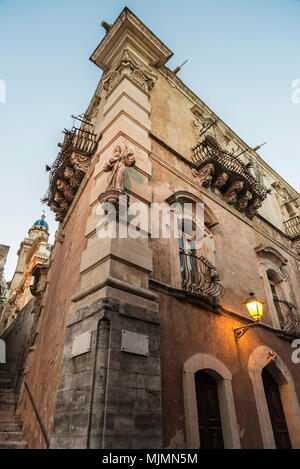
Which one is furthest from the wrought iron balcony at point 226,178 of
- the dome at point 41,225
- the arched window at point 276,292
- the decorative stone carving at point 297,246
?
the dome at point 41,225

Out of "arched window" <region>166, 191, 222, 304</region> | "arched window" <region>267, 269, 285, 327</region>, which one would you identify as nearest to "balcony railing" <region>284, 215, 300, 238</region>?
"arched window" <region>267, 269, 285, 327</region>

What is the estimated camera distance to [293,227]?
15141 mm

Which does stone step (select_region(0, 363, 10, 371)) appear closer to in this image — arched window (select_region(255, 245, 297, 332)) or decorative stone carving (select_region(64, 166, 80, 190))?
decorative stone carving (select_region(64, 166, 80, 190))

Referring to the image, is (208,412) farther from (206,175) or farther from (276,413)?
(206,175)

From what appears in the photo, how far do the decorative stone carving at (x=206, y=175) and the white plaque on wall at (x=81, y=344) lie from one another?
21.8 feet

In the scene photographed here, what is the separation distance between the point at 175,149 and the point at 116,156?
139 inches

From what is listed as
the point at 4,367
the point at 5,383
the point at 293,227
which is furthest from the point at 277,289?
the point at 4,367

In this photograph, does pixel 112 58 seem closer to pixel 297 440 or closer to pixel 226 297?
pixel 226 297

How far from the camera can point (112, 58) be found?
1090 centimetres

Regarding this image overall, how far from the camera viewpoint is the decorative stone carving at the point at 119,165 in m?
5.79

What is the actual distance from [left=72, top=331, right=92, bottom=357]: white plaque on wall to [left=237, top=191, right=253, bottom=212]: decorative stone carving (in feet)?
27.4

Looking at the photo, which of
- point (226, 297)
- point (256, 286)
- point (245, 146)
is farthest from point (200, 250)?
point (245, 146)

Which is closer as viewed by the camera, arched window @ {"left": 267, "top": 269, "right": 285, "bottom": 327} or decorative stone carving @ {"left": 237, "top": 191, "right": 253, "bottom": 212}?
arched window @ {"left": 267, "top": 269, "right": 285, "bottom": 327}

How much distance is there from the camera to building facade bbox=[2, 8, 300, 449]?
4086 millimetres
